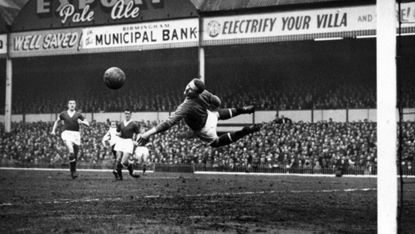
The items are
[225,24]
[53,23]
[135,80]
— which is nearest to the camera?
[225,24]

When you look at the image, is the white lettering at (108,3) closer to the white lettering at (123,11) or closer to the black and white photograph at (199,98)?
the black and white photograph at (199,98)

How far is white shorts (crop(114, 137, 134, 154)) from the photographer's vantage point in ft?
57.9

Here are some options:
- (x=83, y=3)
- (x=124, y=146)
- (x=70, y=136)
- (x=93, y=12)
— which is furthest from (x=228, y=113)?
(x=83, y=3)

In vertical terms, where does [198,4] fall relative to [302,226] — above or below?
Answer: above

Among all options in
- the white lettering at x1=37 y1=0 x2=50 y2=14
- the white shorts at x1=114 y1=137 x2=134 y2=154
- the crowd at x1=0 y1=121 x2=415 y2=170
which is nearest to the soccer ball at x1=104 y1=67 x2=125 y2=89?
the white shorts at x1=114 y1=137 x2=134 y2=154

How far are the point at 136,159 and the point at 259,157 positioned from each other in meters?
5.97

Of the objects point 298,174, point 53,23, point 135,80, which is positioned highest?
point 53,23

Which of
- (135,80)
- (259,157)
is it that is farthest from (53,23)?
(259,157)

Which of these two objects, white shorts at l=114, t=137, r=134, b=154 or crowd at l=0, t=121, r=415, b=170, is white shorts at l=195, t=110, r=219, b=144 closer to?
white shorts at l=114, t=137, r=134, b=154

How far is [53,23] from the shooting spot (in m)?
32.3

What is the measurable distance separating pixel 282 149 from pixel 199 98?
45.2ft

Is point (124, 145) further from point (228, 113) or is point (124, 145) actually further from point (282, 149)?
point (282, 149)

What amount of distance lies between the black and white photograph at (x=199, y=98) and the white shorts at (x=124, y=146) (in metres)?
0.04

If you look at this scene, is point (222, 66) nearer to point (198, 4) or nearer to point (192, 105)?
point (198, 4)
